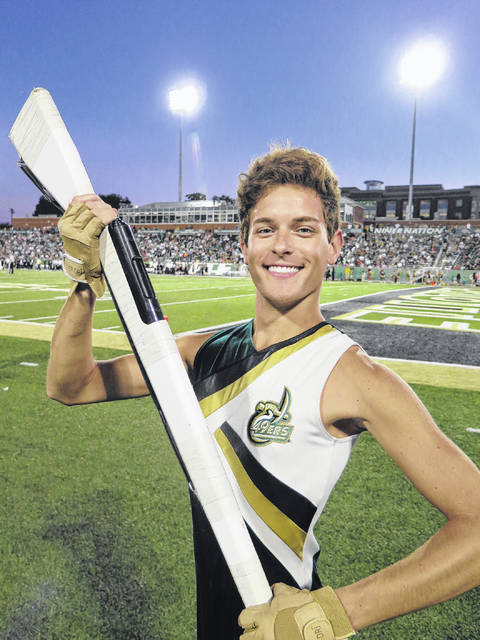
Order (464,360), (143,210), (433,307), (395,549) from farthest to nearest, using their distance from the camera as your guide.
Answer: (143,210) → (433,307) → (464,360) → (395,549)

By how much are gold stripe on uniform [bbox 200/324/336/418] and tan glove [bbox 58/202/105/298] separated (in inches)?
20.4

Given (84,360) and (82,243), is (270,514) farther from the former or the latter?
(82,243)

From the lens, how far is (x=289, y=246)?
141 centimetres

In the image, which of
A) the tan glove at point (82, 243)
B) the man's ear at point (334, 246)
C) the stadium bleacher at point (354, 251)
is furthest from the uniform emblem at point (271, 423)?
the stadium bleacher at point (354, 251)

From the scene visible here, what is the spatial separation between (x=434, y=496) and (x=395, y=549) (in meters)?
2.04

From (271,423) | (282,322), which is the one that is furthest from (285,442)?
(282,322)

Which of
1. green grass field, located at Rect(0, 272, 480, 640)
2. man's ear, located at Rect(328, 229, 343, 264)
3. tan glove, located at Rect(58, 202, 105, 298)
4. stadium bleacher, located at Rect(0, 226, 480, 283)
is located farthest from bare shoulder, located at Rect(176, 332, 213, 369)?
stadium bleacher, located at Rect(0, 226, 480, 283)

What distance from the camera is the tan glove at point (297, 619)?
1041 mm

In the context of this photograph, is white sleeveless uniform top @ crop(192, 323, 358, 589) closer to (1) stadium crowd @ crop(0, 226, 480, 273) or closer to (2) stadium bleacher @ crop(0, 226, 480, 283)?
(2) stadium bleacher @ crop(0, 226, 480, 283)

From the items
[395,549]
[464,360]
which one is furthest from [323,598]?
[464,360]

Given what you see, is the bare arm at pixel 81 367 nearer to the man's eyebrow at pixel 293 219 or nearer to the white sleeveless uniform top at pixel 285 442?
the white sleeveless uniform top at pixel 285 442

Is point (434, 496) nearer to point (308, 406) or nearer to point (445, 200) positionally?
point (308, 406)

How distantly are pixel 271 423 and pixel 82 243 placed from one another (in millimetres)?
753

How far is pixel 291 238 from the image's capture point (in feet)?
4.67
